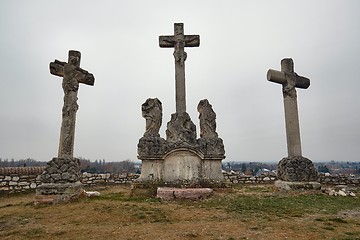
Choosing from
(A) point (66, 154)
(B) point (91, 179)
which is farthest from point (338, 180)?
(A) point (66, 154)

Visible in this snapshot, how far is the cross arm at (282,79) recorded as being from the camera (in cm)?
1054

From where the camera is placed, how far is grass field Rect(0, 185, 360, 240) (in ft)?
14.9

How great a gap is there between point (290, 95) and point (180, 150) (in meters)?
5.01

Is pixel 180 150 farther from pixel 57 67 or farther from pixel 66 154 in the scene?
pixel 57 67

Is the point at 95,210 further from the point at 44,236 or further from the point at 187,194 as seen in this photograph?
the point at 187,194

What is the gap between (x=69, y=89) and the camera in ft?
29.4

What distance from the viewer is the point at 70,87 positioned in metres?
8.96

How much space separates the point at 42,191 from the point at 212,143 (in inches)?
223

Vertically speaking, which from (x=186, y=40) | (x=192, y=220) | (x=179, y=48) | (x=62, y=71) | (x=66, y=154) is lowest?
(x=192, y=220)

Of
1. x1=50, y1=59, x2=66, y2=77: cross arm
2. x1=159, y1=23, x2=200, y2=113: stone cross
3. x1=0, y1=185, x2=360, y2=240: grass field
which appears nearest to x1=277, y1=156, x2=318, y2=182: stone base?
x1=0, y1=185, x2=360, y2=240: grass field

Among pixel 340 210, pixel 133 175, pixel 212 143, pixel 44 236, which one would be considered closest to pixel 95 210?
pixel 44 236

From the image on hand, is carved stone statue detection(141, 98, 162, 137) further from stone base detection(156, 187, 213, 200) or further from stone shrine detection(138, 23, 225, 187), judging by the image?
stone base detection(156, 187, 213, 200)

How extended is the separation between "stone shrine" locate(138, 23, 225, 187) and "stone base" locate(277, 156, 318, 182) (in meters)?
2.41

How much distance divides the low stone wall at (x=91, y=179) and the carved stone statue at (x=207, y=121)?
3.62 metres
